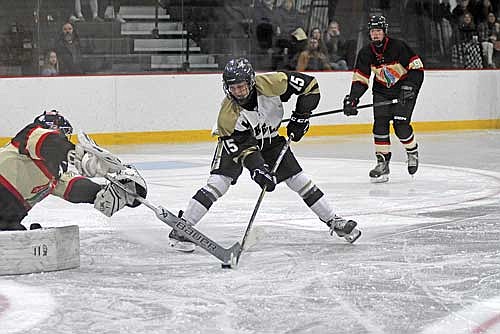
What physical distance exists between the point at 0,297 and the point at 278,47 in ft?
25.3

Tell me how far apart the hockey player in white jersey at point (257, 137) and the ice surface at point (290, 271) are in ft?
0.71

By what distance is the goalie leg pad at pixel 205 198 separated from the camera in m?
4.68

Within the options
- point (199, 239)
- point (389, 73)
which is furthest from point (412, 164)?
point (199, 239)

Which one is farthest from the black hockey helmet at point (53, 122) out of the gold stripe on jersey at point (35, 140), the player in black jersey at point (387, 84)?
the player in black jersey at point (387, 84)

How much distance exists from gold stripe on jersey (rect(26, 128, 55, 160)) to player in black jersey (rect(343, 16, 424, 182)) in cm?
322

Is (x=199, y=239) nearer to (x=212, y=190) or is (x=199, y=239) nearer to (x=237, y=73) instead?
(x=212, y=190)

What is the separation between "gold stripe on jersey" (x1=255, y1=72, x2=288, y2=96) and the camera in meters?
4.59

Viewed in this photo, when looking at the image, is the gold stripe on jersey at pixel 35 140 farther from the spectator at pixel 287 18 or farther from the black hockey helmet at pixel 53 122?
the spectator at pixel 287 18

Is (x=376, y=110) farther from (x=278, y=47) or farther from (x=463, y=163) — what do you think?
(x=278, y=47)

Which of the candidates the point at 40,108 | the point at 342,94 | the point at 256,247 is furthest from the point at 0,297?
the point at 342,94

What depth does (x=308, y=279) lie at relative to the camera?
4.10 meters

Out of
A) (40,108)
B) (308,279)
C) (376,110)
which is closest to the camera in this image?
(308,279)

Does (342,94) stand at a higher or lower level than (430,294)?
lower

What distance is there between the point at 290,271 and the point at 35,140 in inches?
44.6
